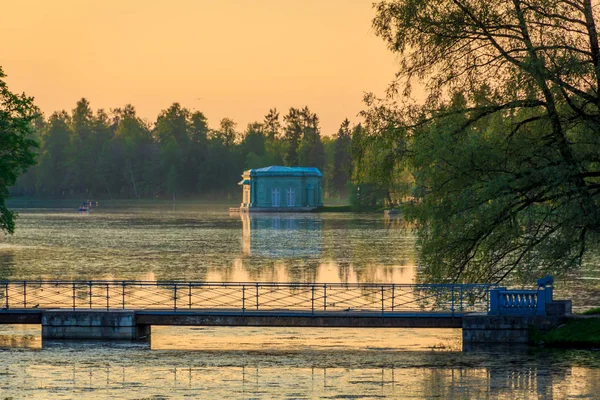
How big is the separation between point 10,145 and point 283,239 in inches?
1682

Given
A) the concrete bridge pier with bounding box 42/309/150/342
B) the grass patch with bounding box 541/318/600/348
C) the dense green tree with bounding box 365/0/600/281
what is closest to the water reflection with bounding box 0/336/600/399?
the grass patch with bounding box 541/318/600/348

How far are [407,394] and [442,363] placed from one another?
3974mm

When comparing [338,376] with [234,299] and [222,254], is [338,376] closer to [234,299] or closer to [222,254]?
[234,299]

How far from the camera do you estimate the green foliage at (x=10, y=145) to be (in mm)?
42938

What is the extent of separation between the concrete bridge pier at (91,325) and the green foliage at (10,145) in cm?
1213

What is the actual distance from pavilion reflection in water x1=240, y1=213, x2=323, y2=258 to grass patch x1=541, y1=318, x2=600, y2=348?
36.1 meters

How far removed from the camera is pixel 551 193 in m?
30.1

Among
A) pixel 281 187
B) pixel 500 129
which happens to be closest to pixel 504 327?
pixel 500 129

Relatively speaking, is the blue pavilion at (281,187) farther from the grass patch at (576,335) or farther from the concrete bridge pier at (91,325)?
the grass patch at (576,335)

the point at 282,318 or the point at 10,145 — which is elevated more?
the point at 10,145

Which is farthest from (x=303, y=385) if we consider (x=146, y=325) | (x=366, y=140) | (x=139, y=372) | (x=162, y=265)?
(x=162, y=265)

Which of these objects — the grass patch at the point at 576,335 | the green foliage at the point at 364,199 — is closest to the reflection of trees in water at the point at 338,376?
the grass patch at the point at 576,335

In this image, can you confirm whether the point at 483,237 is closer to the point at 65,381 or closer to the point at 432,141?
the point at 432,141

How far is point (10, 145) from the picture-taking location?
43.9m
